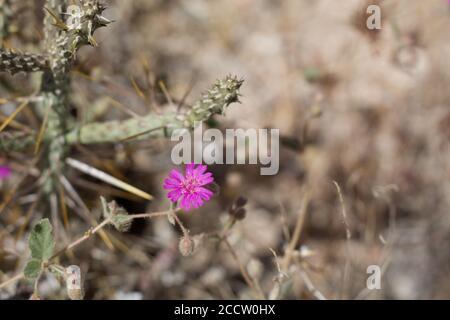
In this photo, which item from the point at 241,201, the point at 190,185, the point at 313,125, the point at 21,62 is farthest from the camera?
the point at 313,125

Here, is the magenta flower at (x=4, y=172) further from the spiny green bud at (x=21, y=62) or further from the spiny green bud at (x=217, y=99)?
the spiny green bud at (x=217, y=99)

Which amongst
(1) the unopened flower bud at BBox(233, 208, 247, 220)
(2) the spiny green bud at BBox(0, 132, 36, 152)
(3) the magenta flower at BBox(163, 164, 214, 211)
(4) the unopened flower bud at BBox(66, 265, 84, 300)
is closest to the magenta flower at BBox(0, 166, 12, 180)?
(2) the spiny green bud at BBox(0, 132, 36, 152)

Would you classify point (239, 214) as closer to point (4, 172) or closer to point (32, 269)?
point (32, 269)

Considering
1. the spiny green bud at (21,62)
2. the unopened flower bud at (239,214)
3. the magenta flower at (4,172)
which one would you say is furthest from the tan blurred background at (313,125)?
the spiny green bud at (21,62)

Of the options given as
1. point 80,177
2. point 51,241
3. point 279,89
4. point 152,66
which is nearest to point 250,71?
point 279,89

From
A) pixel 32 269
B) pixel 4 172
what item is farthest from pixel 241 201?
pixel 4 172

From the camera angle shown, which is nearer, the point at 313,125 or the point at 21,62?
the point at 21,62

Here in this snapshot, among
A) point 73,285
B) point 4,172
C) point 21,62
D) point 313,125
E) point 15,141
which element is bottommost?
point 73,285
